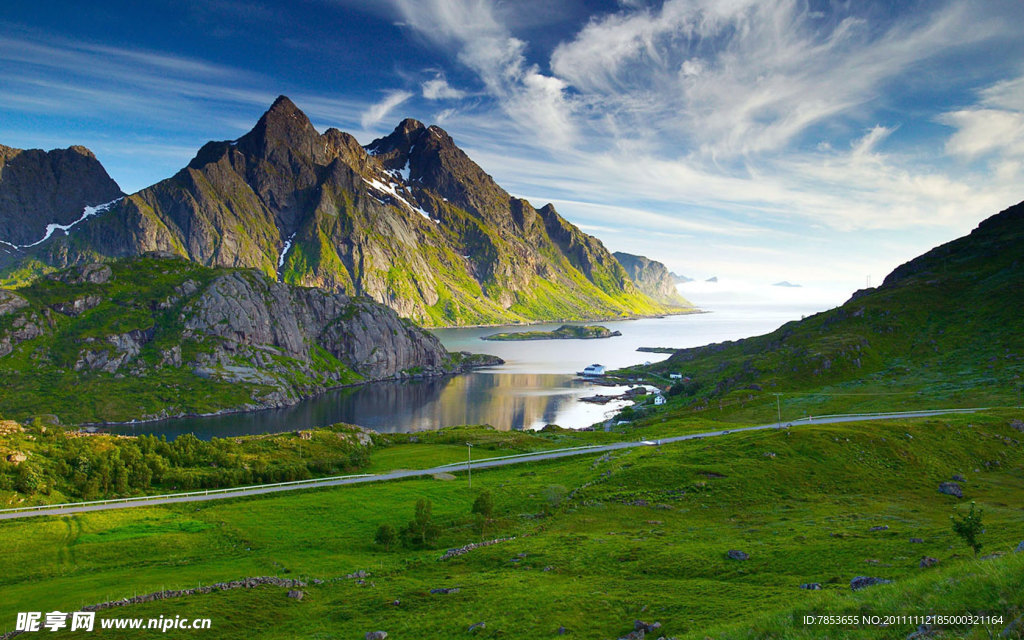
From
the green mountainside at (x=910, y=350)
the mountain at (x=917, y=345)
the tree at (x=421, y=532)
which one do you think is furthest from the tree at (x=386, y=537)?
the mountain at (x=917, y=345)

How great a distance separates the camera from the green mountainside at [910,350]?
116 m

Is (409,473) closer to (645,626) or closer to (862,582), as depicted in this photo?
(645,626)

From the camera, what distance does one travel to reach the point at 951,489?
5712 cm

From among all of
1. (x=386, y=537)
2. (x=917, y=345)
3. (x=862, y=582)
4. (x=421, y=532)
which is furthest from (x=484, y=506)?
(x=917, y=345)

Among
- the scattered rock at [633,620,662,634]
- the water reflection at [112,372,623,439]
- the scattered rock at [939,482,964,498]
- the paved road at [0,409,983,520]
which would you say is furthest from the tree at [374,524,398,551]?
the water reflection at [112,372,623,439]

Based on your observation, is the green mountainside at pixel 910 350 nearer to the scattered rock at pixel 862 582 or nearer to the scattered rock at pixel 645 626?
the scattered rock at pixel 862 582

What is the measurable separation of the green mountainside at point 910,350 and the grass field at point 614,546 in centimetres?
3903

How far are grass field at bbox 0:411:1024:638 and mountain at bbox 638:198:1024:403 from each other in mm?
46070

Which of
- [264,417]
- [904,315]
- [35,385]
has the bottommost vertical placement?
[264,417]

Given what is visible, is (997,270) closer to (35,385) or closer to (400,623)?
(400,623)

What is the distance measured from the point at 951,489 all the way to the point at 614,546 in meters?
40.9

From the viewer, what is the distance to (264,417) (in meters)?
174

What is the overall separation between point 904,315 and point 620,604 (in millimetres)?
178099

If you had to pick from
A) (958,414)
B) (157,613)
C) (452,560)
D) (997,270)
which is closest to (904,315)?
(997,270)
